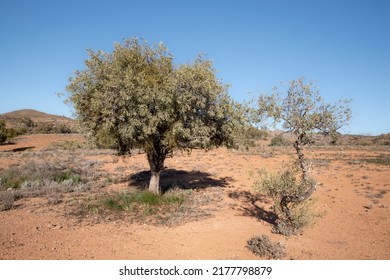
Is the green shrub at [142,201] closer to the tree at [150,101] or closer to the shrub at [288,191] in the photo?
the tree at [150,101]

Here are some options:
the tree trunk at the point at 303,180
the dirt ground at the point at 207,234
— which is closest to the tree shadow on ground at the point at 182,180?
the dirt ground at the point at 207,234

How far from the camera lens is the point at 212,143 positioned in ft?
47.9

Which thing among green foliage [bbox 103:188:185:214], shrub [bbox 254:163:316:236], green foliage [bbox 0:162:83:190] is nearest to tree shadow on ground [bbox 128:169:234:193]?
green foliage [bbox 103:188:185:214]

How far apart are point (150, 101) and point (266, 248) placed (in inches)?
276

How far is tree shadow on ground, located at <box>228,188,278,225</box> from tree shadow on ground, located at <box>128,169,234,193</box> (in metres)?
2.34

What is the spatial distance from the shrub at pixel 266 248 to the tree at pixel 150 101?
4893mm

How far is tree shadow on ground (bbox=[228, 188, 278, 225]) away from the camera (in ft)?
41.0

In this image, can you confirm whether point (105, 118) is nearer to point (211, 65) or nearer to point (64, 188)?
point (211, 65)

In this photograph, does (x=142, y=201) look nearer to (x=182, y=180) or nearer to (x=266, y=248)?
(x=182, y=180)

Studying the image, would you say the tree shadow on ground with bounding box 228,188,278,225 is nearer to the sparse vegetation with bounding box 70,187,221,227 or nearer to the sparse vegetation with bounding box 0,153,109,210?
the sparse vegetation with bounding box 70,187,221,227

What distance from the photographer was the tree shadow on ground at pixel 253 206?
1250 cm

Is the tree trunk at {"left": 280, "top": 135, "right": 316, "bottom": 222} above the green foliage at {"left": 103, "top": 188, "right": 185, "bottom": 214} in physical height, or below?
above

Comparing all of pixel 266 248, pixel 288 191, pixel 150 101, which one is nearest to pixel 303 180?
pixel 288 191

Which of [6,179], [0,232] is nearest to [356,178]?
[0,232]
